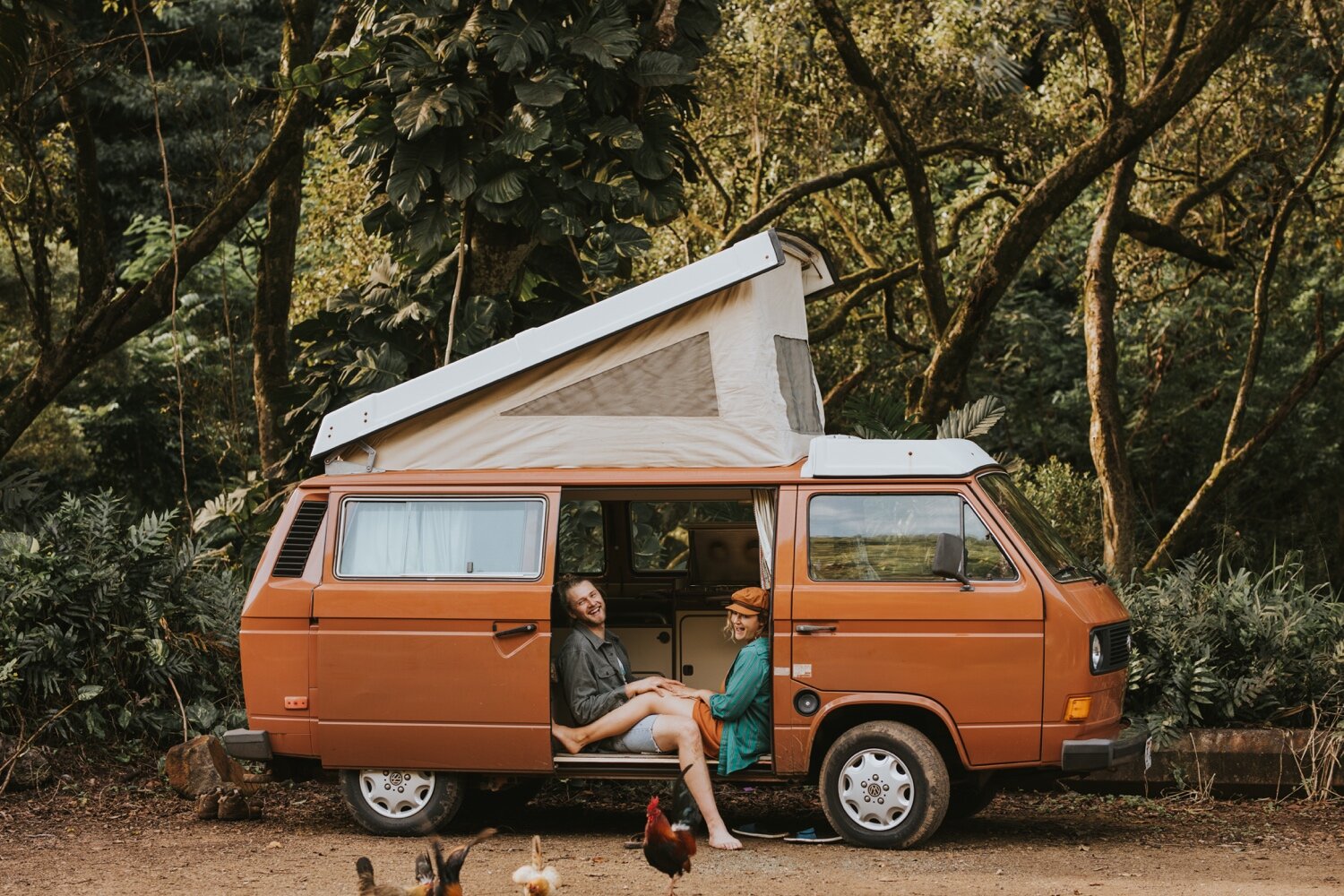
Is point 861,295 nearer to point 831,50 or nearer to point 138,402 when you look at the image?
point 831,50

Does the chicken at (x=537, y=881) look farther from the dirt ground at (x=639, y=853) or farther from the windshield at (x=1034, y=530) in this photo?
the windshield at (x=1034, y=530)

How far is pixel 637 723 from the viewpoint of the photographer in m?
8.05

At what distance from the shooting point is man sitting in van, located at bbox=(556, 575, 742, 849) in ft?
25.7

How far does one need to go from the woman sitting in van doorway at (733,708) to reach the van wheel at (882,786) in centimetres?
41

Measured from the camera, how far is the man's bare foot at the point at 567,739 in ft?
26.3

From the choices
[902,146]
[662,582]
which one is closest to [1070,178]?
[902,146]

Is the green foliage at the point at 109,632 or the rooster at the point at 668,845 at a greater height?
the green foliage at the point at 109,632

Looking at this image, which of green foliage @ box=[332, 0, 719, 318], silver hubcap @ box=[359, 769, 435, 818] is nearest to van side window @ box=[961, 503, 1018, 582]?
silver hubcap @ box=[359, 769, 435, 818]

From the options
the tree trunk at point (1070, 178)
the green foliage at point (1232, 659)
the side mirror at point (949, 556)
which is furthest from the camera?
the tree trunk at point (1070, 178)

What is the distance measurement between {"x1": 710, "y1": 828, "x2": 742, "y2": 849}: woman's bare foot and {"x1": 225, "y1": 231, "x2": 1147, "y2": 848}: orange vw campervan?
0.35 meters

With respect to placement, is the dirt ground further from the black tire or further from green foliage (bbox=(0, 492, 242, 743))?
green foliage (bbox=(0, 492, 242, 743))

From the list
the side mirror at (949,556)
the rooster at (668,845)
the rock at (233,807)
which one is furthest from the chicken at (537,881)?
the rock at (233,807)

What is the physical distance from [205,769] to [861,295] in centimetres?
1009

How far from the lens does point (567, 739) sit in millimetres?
8039
